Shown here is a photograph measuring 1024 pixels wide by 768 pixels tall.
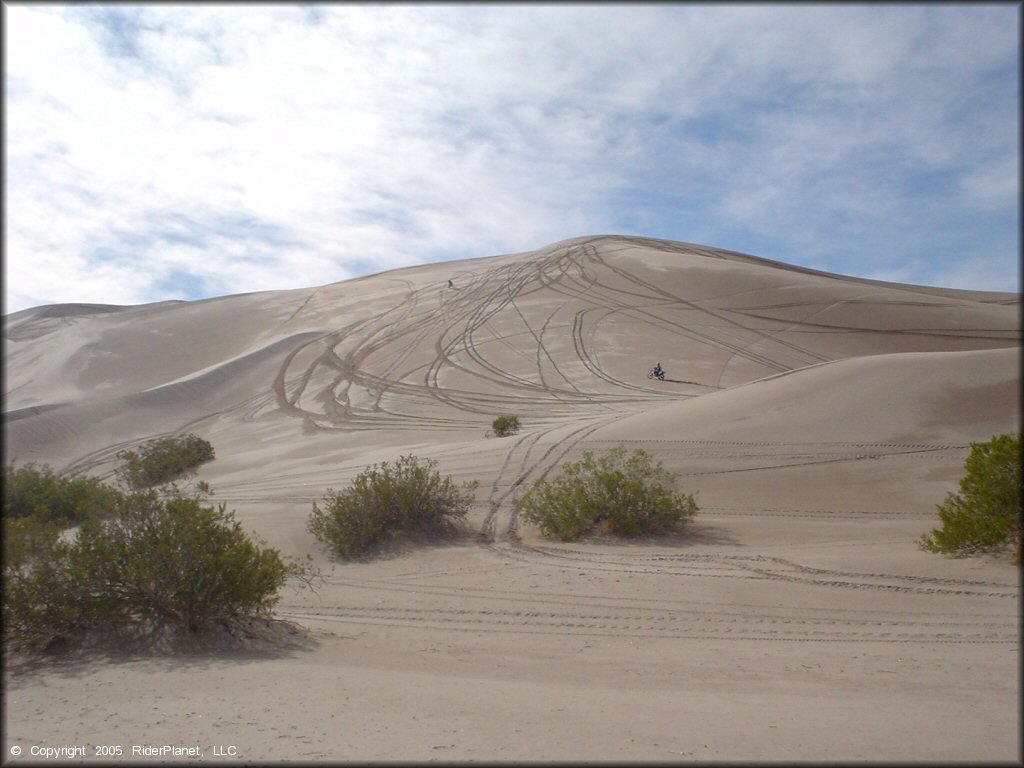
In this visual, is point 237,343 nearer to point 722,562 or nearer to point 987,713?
point 722,562

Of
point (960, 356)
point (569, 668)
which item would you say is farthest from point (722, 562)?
point (960, 356)

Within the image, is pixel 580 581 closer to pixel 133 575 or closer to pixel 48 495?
pixel 133 575

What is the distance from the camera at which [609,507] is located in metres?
12.3

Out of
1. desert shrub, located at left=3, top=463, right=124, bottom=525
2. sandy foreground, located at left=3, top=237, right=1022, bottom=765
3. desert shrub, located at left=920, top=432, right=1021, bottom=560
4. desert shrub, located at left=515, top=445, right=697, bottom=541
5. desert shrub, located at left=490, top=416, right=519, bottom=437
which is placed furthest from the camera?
desert shrub, located at left=490, top=416, right=519, bottom=437

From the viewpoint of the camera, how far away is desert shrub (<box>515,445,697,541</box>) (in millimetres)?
12219

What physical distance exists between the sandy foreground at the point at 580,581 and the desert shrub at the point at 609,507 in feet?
1.27

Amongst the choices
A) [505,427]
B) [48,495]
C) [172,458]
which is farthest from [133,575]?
[172,458]

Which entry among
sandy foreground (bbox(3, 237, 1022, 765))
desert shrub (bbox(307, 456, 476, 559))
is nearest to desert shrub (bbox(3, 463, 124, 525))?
sandy foreground (bbox(3, 237, 1022, 765))

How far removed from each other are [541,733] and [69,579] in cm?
468

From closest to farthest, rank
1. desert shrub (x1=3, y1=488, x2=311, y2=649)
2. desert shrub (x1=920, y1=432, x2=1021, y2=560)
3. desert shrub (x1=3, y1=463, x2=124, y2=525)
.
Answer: desert shrub (x1=3, y1=488, x2=311, y2=649) → desert shrub (x1=920, y1=432, x2=1021, y2=560) → desert shrub (x1=3, y1=463, x2=124, y2=525)

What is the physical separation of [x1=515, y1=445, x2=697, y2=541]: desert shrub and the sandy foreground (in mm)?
386

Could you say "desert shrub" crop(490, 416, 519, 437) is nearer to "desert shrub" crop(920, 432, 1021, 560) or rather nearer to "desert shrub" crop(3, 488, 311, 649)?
"desert shrub" crop(920, 432, 1021, 560)

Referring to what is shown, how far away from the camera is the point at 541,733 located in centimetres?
446

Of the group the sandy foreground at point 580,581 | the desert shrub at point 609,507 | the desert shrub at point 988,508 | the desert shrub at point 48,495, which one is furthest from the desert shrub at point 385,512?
the desert shrub at point 988,508
